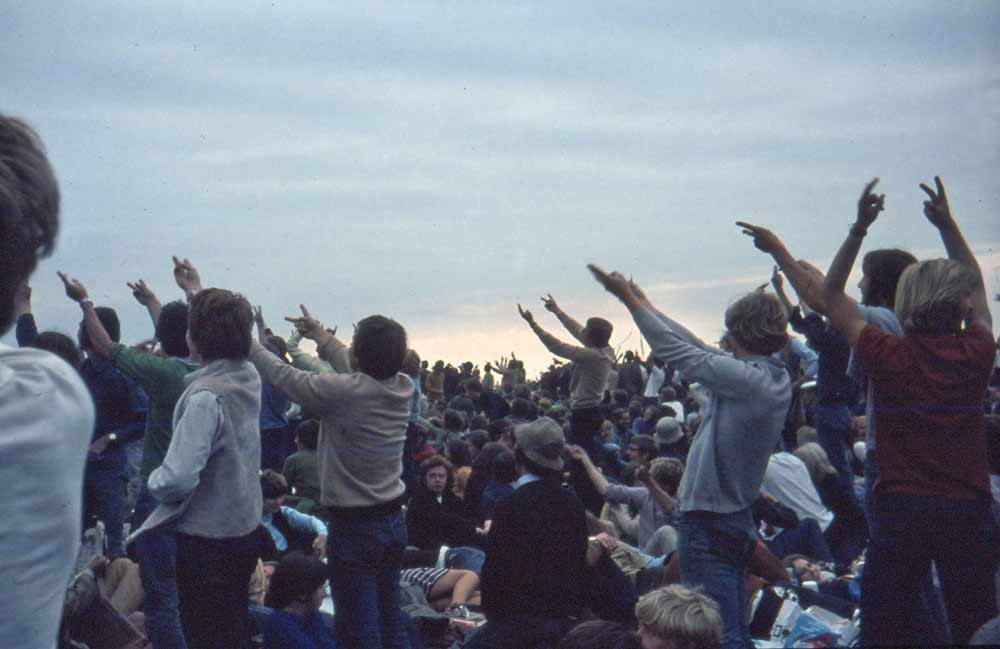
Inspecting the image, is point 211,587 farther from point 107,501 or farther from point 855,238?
point 107,501

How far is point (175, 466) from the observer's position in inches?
193

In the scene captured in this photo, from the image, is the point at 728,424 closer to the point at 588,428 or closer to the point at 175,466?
the point at 175,466

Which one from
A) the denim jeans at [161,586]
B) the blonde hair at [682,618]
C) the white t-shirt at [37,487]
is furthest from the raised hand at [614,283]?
the white t-shirt at [37,487]

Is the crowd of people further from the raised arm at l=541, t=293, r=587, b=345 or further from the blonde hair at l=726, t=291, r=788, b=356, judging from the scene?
the raised arm at l=541, t=293, r=587, b=345

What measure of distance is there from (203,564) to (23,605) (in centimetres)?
370

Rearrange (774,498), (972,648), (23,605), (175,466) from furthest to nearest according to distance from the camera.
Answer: (774,498) < (175,466) < (972,648) < (23,605)

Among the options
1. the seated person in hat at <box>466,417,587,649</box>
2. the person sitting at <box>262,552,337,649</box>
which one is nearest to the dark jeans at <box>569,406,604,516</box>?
the person sitting at <box>262,552,337,649</box>

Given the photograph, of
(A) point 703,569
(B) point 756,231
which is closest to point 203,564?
(A) point 703,569

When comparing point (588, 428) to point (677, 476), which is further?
point (588, 428)

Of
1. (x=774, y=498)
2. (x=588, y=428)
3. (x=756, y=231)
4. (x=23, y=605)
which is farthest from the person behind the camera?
(x=588, y=428)

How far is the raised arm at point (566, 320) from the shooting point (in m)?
11.2

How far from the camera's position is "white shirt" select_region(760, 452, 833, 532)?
9078 mm

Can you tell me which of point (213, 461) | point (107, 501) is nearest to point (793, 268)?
point (213, 461)

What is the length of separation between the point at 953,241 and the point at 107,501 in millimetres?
5758
